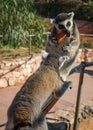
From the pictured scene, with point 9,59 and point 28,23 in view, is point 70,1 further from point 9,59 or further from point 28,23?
point 9,59

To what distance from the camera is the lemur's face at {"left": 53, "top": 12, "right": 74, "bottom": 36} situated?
501cm

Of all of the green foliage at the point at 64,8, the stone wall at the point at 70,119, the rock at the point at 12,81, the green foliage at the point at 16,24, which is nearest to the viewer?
the stone wall at the point at 70,119

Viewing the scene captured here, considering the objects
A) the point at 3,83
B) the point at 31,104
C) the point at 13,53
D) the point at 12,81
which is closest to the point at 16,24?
the point at 13,53

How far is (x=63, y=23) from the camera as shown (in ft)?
16.6

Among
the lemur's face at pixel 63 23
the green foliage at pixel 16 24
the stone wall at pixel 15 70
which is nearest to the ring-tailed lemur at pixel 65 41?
the lemur's face at pixel 63 23

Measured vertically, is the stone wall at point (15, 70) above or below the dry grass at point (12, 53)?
below

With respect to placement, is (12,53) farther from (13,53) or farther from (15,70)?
(15,70)

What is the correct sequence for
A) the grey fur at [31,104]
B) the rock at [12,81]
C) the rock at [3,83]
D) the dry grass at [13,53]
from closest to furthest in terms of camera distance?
the grey fur at [31,104] < the rock at [3,83] < the rock at [12,81] < the dry grass at [13,53]

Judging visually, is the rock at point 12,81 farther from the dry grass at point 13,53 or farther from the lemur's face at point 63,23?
the lemur's face at point 63,23

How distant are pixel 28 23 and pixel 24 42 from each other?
1.15 m

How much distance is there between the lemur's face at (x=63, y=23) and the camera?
197 inches

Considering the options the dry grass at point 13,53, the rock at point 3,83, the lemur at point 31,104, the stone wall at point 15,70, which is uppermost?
the lemur at point 31,104

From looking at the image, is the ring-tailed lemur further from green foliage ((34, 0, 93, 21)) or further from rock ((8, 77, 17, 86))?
green foliage ((34, 0, 93, 21))

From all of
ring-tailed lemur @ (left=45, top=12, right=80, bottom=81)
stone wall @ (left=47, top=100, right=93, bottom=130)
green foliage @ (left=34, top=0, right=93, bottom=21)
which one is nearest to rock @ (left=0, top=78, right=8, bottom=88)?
ring-tailed lemur @ (left=45, top=12, right=80, bottom=81)
